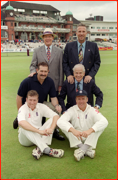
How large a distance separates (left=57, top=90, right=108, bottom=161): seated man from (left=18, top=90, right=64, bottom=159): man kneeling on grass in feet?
0.80

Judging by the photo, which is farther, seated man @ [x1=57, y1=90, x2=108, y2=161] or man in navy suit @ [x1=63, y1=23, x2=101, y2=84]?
man in navy suit @ [x1=63, y1=23, x2=101, y2=84]

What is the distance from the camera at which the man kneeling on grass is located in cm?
356

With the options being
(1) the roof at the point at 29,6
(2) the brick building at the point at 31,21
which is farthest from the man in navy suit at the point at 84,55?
(1) the roof at the point at 29,6

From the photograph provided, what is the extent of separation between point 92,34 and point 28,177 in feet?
288

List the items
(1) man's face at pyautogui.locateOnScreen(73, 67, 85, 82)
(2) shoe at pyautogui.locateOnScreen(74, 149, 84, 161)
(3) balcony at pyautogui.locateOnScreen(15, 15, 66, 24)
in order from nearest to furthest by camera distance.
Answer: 1. (2) shoe at pyautogui.locateOnScreen(74, 149, 84, 161)
2. (1) man's face at pyautogui.locateOnScreen(73, 67, 85, 82)
3. (3) balcony at pyautogui.locateOnScreen(15, 15, 66, 24)

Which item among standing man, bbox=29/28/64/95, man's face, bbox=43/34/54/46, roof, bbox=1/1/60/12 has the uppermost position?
roof, bbox=1/1/60/12

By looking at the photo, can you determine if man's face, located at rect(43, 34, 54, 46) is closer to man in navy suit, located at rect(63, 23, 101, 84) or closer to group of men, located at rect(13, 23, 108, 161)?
group of men, located at rect(13, 23, 108, 161)

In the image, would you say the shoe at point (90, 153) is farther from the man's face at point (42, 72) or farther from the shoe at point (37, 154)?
the man's face at point (42, 72)

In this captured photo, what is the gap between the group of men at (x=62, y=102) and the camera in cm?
358

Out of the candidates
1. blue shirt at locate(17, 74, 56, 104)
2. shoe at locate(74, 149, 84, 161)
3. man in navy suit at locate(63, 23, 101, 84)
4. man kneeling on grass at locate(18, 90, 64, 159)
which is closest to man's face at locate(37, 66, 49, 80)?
blue shirt at locate(17, 74, 56, 104)

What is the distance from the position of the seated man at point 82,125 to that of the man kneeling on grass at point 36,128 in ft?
0.80

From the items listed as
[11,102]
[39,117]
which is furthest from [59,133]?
[11,102]

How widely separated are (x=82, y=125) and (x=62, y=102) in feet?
2.48

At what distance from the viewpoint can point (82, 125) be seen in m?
3.92
